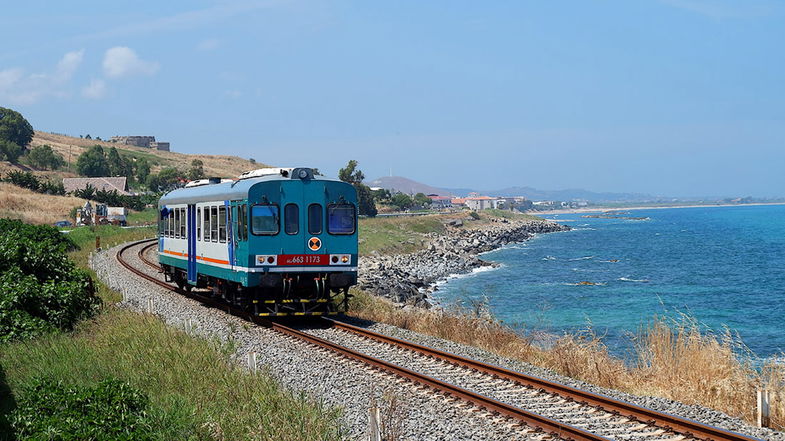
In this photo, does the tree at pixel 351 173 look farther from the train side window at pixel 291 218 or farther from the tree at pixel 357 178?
the train side window at pixel 291 218

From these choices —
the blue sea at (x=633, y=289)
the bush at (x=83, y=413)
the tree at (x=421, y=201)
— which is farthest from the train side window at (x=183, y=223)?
the tree at (x=421, y=201)

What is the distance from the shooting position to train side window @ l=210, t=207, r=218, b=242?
64.9 ft

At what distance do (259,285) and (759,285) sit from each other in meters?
42.0

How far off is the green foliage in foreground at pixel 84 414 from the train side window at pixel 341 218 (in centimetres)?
892

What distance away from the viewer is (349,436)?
9.30m

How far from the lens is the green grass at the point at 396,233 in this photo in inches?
3071

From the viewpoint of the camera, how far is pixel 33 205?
263ft

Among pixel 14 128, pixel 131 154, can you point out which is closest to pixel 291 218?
pixel 14 128

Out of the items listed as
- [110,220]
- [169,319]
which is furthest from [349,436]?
[110,220]

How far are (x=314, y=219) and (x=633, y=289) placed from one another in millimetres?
36322

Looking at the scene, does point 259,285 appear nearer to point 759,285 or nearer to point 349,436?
point 349,436

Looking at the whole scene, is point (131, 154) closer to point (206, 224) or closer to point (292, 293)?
point (206, 224)

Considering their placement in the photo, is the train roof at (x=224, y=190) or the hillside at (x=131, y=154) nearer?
the train roof at (x=224, y=190)

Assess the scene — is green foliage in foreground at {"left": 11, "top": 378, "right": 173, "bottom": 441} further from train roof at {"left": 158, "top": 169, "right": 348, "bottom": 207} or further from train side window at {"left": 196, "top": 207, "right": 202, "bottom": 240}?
train side window at {"left": 196, "top": 207, "right": 202, "bottom": 240}
